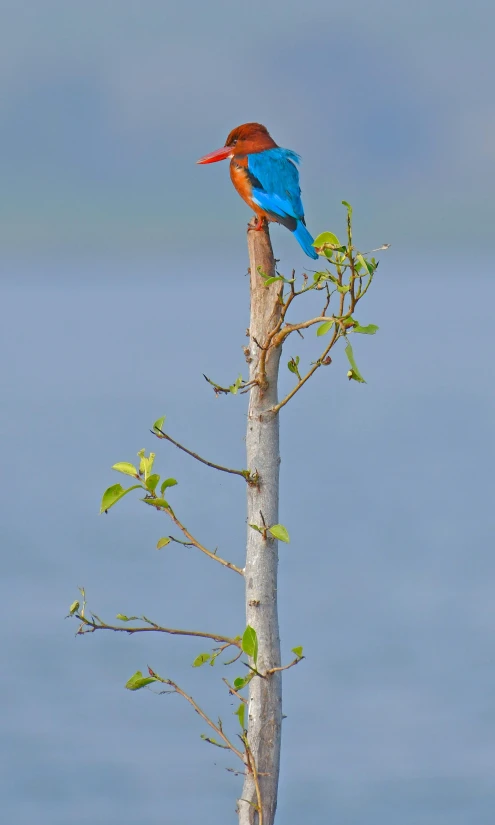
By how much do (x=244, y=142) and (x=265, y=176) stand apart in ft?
0.73

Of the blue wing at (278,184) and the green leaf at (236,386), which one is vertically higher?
the blue wing at (278,184)

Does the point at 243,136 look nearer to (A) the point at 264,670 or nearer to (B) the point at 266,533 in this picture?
(B) the point at 266,533

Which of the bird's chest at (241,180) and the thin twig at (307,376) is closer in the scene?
the thin twig at (307,376)

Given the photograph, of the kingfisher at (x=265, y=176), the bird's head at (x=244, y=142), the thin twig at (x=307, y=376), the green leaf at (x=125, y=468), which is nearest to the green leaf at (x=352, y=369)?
the thin twig at (x=307, y=376)

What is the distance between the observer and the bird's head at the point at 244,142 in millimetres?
2914

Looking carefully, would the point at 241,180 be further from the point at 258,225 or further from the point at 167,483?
the point at 167,483

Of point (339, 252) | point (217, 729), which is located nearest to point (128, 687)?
point (217, 729)

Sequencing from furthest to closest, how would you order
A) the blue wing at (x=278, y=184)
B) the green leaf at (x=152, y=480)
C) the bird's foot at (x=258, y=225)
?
the blue wing at (x=278, y=184)
the bird's foot at (x=258, y=225)
the green leaf at (x=152, y=480)

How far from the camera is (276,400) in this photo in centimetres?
203

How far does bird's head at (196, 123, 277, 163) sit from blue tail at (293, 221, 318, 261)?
1.10 feet

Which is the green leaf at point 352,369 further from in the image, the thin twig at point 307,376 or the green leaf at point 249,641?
the green leaf at point 249,641

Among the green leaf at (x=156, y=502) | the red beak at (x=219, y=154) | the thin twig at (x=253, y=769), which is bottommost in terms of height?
the thin twig at (x=253, y=769)

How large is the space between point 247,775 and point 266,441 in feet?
2.33

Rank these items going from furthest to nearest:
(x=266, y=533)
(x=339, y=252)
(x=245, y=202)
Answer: (x=245, y=202)
(x=266, y=533)
(x=339, y=252)
